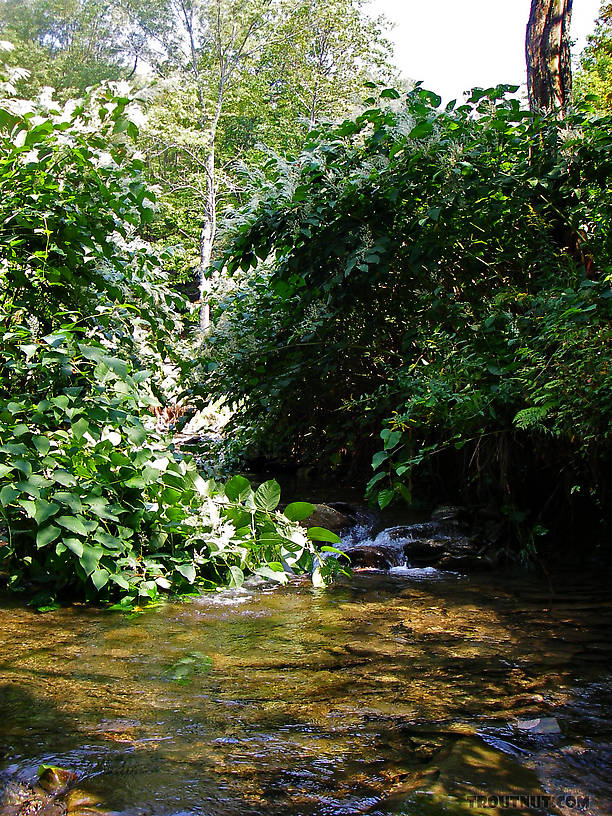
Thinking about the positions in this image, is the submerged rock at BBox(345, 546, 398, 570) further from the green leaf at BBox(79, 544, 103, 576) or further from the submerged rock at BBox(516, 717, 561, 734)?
the submerged rock at BBox(516, 717, 561, 734)

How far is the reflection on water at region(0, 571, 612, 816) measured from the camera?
170 cm

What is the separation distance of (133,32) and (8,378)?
37485mm

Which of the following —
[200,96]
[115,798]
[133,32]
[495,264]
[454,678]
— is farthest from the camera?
[133,32]

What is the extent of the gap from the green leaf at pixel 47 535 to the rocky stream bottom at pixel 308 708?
1.39ft

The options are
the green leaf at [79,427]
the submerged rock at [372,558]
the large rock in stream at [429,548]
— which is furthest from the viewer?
the submerged rock at [372,558]

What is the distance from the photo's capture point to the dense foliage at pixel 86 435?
10.7 ft

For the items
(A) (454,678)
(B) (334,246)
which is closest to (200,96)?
(B) (334,246)

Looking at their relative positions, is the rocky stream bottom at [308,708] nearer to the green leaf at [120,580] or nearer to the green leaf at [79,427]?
the green leaf at [120,580]

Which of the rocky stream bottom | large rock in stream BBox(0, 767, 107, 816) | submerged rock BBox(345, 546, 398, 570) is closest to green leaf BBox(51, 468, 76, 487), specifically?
the rocky stream bottom

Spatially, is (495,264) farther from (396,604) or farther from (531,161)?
(396,604)

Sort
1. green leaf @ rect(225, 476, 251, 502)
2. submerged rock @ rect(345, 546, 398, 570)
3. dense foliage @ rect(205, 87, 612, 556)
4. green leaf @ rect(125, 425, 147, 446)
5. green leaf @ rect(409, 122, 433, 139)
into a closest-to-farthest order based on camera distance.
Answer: green leaf @ rect(125, 425, 147, 446), green leaf @ rect(225, 476, 251, 502), dense foliage @ rect(205, 87, 612, 556), green leaf @ rect(409, 122, 433, 139), submerged rock @ rect(345, 546, 398, 570)

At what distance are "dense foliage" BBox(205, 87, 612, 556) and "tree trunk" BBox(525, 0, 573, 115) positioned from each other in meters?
0.91

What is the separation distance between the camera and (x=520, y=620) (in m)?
3.48

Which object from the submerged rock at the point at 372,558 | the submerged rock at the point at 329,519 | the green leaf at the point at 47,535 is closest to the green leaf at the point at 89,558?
the green leaf at the point at 47,535
